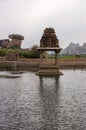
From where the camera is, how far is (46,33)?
78000mm

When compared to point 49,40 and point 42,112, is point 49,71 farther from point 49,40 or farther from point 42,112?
point 42,112

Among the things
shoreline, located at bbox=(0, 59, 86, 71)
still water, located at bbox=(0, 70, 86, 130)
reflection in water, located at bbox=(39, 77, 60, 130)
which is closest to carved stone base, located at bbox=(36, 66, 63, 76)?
reflection in water, located at bbox=(39, 77, 60, 130)

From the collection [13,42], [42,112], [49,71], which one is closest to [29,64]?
[49,71]

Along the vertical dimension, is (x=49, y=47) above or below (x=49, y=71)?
above

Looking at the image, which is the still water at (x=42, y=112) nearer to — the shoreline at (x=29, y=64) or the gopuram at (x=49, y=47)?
the gopuram at (x=49, y=47)

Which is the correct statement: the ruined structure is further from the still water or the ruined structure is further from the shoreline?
the still water

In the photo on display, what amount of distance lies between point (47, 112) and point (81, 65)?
337 ft

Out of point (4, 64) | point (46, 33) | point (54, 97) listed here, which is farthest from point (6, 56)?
point (54, 97)

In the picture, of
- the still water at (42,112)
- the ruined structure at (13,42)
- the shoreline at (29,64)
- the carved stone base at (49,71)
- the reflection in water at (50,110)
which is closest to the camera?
the still water at (42,112)

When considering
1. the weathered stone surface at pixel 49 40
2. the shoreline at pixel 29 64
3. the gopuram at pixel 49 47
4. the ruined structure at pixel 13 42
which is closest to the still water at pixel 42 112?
the gopuram at pixel 49 47

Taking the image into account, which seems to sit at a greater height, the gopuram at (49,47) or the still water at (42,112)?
the gopuram at (49,47)

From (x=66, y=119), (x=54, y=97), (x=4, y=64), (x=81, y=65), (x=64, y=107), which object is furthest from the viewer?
(x=81, y=65)

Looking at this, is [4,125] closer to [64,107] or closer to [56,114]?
[56,114]

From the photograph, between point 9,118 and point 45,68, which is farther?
point 45,68
